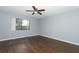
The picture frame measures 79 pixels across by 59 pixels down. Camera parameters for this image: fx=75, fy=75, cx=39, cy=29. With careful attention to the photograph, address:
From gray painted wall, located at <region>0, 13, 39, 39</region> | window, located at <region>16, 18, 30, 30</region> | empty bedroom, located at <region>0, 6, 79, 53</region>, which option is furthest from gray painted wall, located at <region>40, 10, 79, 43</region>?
window, located at <region>16, 18, 30, 30</region>

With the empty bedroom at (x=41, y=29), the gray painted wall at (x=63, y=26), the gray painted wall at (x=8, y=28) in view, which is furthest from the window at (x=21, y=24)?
the gray painted wall at (x=63, y=26)

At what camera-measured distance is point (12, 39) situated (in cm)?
379

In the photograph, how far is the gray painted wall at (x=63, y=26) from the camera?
311 cm

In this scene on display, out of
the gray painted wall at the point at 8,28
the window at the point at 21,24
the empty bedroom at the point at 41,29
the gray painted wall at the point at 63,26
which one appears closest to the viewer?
the window at the point at 21,24

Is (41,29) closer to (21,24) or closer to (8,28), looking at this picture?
(21,24)

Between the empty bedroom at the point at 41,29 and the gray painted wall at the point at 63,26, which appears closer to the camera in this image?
the empty bedroom at the point at 41,29

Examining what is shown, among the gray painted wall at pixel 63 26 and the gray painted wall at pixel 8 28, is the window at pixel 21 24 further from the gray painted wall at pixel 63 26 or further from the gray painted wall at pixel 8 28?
the gray painted wall at pixel 63 26

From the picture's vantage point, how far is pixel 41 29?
3.05 meters

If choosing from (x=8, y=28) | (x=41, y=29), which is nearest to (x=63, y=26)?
(x=41, y=29)

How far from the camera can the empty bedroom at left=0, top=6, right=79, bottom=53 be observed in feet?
9.81

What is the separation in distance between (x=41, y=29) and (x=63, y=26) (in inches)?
48.0
